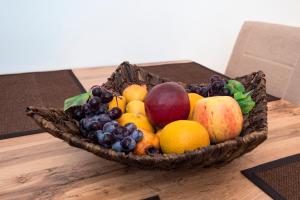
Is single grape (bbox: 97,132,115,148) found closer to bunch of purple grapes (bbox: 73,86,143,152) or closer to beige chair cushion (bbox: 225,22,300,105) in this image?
bunch of purple grapes (bbox: 73,86,143,152)

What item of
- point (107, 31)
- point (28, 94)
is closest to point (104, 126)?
point (28, 94)

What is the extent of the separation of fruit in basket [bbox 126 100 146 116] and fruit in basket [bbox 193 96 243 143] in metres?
0.14

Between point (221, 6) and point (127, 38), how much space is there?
728 mm

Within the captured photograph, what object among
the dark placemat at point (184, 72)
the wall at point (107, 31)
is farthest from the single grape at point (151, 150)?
the wall at point (107, 31)

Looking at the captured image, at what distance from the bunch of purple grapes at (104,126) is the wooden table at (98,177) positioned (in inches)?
3.6

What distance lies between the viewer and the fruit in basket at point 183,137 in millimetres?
502

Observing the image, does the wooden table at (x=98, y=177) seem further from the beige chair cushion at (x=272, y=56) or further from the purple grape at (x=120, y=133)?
the beige chair cushion at (x=272, y=56)

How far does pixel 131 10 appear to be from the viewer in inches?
64.4

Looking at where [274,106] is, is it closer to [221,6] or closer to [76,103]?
[76,103]

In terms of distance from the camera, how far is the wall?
1.44 m

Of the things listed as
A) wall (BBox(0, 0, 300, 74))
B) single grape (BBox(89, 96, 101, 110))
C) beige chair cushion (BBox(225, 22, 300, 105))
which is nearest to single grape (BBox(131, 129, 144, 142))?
single grape (BBox(89, 96, 101, 110))

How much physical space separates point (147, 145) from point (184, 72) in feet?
2.78

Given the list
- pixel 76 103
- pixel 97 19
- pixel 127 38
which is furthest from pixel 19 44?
pixel 76 103

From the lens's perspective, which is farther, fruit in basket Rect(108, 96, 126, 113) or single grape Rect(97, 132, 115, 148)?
fruit in basket Rect(108, 96, 126, 113)
